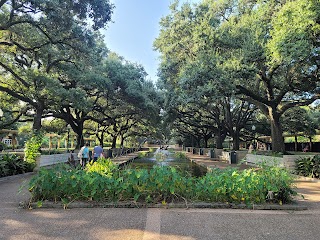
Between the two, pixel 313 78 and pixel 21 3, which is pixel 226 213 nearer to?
pixel 313 78

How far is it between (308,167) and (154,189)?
27.7ft

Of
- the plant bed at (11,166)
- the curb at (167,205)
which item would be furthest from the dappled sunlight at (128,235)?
the plant bed at (11,166)

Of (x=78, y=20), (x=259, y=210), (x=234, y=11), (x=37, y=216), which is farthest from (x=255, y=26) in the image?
(x=37, y=216)

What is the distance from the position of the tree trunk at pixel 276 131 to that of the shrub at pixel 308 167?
3204 mm

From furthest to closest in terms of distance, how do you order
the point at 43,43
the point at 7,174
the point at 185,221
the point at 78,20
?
the point at 43,43 < the point at 78,20 < the point at 7,174 < the point at 185,221

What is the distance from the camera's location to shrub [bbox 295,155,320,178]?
11.2m

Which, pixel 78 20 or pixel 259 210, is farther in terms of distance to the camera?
pixel 78 20

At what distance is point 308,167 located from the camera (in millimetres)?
11805

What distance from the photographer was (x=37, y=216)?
17.4 feet

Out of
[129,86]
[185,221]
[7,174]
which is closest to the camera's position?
[185,221]

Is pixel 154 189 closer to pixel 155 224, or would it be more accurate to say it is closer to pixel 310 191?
pixel 155 224

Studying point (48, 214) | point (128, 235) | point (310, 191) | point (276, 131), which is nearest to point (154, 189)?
point (128, 235)

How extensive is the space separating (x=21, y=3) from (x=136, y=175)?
9.65m

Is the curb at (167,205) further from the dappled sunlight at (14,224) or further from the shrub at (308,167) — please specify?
the shrub at (308,167)
